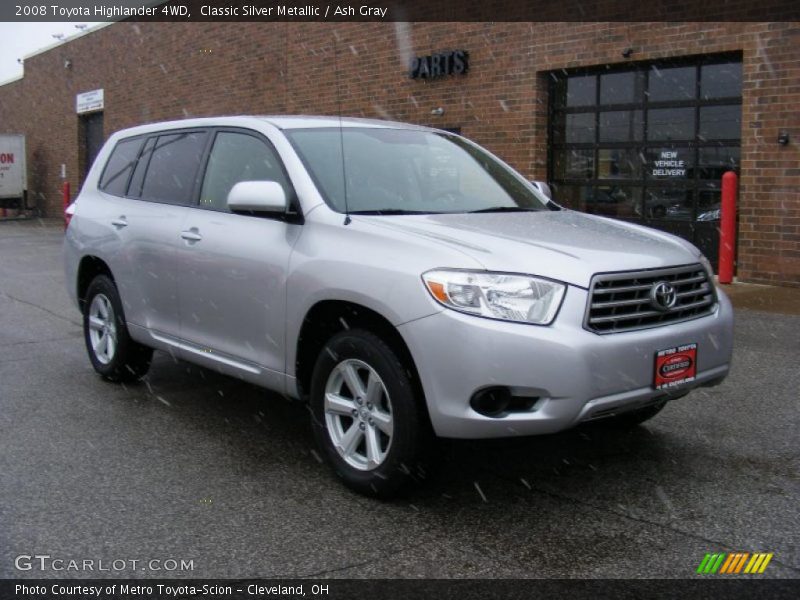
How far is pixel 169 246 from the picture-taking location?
5.41 m

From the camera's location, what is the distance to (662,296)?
402cm

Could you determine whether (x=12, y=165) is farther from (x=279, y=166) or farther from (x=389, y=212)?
(x=389, y=212)

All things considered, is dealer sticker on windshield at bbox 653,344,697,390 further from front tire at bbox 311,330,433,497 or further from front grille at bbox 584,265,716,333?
front tire at bbox 311,330,433,497

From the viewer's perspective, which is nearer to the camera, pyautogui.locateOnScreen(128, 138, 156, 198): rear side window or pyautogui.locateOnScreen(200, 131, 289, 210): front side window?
pyautogui.locateOnScreen(200, 131, 289, 210): front side window

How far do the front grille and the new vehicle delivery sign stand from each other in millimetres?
31298

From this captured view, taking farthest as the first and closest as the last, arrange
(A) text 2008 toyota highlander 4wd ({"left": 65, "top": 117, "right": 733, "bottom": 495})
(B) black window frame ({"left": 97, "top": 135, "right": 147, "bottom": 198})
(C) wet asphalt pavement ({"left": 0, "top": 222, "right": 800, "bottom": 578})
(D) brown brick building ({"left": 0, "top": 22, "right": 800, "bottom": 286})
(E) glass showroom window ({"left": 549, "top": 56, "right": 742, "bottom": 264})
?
1. (E) glass showroom window ({"left": 549, "top": 56, "right": 742, "bottom": 264})
2. (D) brown brick building ({"left": 0, "top": 22, "right": 800, "bottom": 286})
3. (B) black window frame ({"left": 97, "top": 135, "right": 147, "bottom": 198})
4. (A) text 2008 toyota highlander 4wd ({"left": 65, "top": 117, "right": 733, "bottom": 495})
5. (C) wet asphalt pavement ({"left": 0, "top": 222, "right": 800, "bottom": 578})

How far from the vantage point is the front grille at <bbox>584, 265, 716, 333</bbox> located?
3807 mm

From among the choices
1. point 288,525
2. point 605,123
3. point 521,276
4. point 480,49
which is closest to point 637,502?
point 521,276

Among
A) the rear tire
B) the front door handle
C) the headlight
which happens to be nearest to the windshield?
the front door handle

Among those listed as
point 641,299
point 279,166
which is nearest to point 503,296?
point 641,299

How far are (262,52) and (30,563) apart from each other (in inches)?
677

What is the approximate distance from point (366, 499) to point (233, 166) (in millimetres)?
2183

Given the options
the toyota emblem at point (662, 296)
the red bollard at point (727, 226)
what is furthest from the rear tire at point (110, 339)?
the red bollard at point (727, 226)

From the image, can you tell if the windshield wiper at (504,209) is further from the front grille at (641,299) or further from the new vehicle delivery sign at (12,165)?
the new vehicle delivery sign at (12,165)
